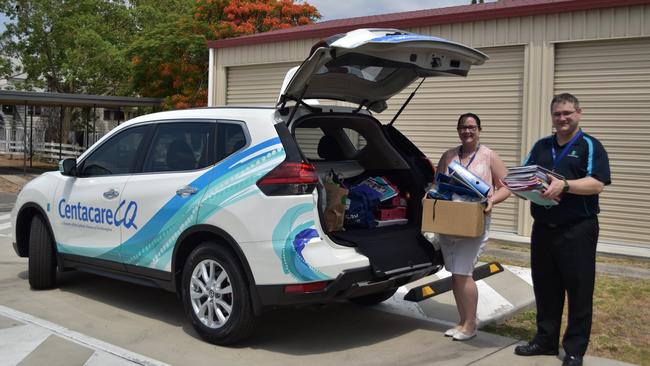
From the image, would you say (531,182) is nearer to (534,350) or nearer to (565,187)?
(565,187)

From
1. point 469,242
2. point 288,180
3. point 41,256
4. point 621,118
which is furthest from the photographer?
point 621,118

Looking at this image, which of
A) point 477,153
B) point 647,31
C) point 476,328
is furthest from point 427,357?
point 647,31

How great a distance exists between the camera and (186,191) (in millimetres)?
5270

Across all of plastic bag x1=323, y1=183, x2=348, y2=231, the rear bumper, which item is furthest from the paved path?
plastic bag x1=323, y1=183, x2=348, y2=231

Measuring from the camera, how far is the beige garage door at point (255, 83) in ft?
45.4

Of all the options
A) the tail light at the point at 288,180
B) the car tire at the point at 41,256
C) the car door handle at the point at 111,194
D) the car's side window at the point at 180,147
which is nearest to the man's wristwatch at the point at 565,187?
the tail light at the point at 288,180

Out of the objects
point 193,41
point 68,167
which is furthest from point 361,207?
point 193,41

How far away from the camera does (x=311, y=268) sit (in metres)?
4.59

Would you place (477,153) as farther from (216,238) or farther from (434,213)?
(216,238)

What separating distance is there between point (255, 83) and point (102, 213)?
866 cm

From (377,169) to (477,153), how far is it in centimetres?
103

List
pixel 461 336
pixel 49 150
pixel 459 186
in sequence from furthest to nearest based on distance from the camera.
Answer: pixel 49 150 → pixel 461 336 → pixel 459 186

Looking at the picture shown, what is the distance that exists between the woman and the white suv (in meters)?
0.23

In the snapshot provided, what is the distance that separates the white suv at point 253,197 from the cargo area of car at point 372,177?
1 cm
